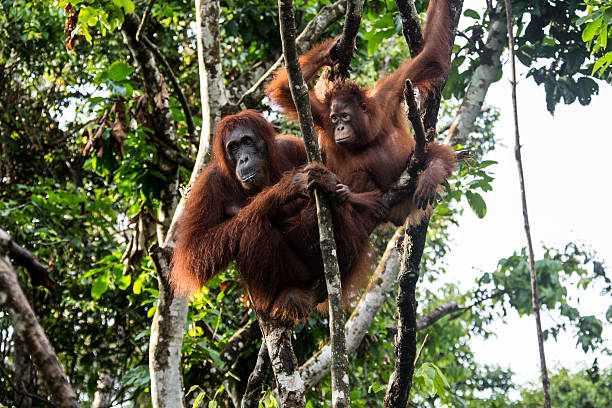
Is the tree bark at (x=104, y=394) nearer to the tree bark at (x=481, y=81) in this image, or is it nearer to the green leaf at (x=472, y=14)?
the tree bark at (x=481, y=81)

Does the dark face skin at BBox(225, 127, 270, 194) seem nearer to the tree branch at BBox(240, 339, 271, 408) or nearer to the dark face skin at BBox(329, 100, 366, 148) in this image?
the dark face skin at BBox(329, 100, 366, 148)

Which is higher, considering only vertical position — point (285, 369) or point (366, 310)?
point (366, 310)

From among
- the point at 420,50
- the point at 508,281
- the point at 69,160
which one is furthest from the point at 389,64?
the point at 420,50

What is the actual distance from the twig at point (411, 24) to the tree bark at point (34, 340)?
2707 millimetres

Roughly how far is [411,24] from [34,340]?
2942mm

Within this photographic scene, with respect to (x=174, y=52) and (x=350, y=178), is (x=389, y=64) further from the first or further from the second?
(x=350, y=178)

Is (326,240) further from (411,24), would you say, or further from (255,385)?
(411,24)

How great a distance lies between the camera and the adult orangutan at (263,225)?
11.3 feet

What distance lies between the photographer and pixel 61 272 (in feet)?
27.1

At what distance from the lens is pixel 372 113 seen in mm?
4055

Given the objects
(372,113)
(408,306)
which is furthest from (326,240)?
(372,113)

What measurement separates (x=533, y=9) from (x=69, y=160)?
24.7 feet

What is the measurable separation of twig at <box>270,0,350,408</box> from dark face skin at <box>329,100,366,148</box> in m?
0.98

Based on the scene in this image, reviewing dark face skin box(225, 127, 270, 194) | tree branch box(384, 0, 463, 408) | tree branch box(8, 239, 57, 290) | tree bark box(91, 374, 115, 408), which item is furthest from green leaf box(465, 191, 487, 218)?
tree bark box(91, 374, 115, 408)
